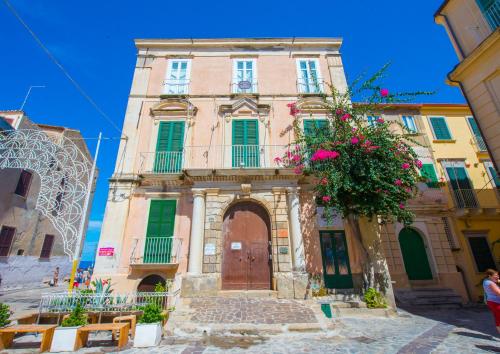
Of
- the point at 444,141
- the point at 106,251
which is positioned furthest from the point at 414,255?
the point at 106,251

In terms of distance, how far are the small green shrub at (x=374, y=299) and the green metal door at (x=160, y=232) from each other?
23.9 feet

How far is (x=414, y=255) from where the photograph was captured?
12.0 m

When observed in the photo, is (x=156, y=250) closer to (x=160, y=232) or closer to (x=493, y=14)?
(x=160, y=232)

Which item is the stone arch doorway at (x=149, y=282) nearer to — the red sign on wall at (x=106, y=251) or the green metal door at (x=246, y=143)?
the red sign on wall at (x=106, y=251)

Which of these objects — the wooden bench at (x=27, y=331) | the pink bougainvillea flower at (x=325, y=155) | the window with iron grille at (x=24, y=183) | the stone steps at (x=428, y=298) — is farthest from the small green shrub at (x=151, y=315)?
the window with iron grille at (x=24, y=183)

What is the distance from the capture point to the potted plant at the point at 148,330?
525 cm

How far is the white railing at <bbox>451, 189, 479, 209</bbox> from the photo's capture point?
43.2 ft

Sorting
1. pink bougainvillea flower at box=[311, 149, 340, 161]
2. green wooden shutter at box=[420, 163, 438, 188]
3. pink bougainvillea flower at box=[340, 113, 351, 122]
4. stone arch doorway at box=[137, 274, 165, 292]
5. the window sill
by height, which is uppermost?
the window sill

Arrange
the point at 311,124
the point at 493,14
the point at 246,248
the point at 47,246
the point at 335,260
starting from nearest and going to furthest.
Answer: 1. the point at 493,14
2. the point at 246,248
3. the point at 335,260
4. the point at 311,124
5. the point at 47,246

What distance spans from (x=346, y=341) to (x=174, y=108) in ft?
37.4

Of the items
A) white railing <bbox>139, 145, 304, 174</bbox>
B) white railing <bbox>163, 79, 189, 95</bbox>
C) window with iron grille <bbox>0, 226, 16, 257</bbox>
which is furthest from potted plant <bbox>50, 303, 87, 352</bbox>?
window with iron grille <bbox>0, 226, 16, 257</bbox>

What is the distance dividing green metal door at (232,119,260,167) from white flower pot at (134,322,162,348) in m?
6.70

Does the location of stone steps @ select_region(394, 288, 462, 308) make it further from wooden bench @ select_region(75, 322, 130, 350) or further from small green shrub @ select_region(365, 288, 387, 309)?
wooden bench @ select_region(75, 322, 130, 350)

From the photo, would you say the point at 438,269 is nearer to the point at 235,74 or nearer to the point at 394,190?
the point at 394,190
